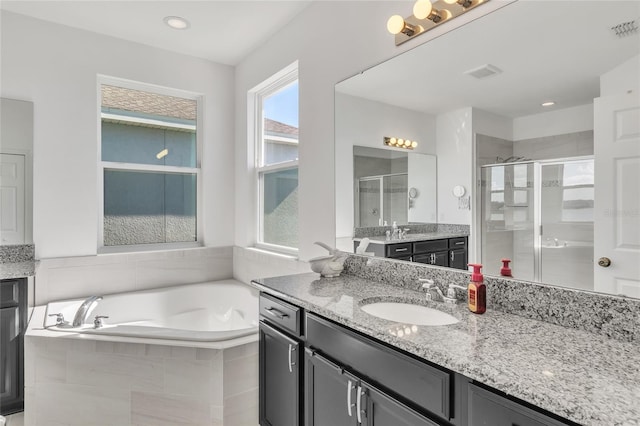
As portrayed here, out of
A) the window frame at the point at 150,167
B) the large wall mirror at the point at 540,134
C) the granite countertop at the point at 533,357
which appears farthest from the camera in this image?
the window frame at the point at 150,167

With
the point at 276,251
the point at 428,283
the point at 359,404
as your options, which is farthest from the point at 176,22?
the point at 359,404

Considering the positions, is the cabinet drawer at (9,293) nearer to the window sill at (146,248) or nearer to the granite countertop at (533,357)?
the window sill at (146,248)

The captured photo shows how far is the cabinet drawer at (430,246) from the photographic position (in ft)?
5.37

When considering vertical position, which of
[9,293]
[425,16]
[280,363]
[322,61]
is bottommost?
[280,363]

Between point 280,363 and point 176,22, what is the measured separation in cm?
260

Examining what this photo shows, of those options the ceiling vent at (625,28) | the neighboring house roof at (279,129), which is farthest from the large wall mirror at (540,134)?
the neighboring house roof at (279,129)

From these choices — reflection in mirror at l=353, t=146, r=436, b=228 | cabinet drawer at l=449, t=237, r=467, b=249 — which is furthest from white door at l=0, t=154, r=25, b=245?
cabinet drawer at l=449, t=237, r=467, b=249

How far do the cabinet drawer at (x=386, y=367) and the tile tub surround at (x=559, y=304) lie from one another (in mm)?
503

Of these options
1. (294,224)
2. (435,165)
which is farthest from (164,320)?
(435,165)

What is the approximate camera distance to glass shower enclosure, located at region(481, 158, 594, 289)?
1163 mm

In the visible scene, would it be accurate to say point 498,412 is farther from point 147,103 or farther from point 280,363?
point 147,103

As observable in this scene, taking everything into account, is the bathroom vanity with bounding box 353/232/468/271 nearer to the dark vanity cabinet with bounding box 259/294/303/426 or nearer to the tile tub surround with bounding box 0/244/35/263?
the dark vanity cabinet with bounding box 259/294/303/426

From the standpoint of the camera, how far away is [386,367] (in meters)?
1.12

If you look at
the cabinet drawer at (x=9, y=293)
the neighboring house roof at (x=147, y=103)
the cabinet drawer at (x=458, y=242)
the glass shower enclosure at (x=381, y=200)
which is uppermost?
the neighboring house roof at (x=147, y=103)
